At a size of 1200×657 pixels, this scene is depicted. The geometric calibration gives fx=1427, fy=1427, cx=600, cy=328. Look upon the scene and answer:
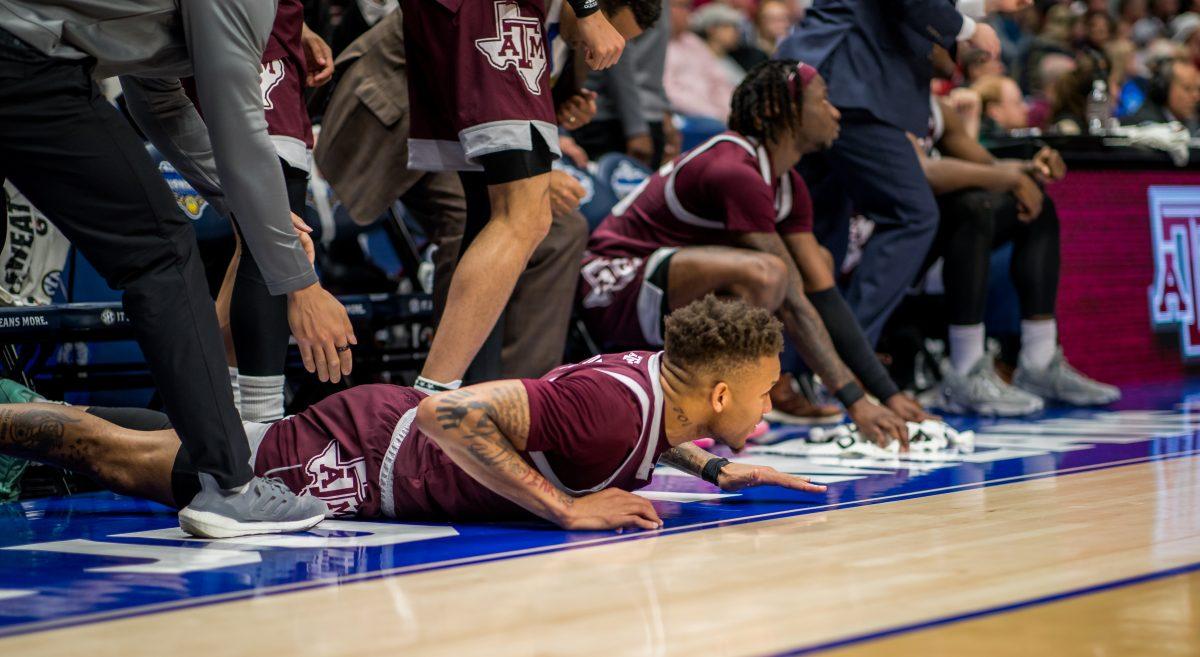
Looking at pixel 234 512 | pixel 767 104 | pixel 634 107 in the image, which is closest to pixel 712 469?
pixel 234 512

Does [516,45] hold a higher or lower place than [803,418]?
higher

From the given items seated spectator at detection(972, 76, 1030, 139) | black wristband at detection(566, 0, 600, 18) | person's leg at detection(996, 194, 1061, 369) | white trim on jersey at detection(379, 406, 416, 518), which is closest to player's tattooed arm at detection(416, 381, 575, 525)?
white trim on jersey at detection(379, 406, 416, 518)

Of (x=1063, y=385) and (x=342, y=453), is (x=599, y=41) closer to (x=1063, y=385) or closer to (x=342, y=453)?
(x=342, y=453)

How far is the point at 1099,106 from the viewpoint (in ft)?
23.1

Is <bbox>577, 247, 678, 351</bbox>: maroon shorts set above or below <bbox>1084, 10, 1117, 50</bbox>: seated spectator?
below

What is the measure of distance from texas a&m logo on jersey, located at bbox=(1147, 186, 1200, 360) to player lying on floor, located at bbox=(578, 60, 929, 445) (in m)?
2.46

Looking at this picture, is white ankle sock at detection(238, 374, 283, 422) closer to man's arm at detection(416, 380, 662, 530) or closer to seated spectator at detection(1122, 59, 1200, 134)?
man's arm at detection(416, 380, 662, 530)

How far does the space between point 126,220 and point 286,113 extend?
96 centimetres

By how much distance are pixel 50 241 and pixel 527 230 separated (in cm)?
147

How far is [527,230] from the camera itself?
3.53m

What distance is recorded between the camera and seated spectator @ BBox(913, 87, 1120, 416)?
5.70m

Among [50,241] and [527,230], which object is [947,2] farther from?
[50,241]

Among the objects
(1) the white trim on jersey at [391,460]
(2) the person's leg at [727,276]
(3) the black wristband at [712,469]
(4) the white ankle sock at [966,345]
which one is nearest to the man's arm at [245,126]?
(1) the white trim on jersey at [391,460]

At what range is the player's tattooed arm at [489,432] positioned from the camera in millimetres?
2623
